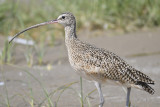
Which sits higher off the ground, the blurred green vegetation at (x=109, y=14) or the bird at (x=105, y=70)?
the blurred green vegetation at (x=109, y=14)

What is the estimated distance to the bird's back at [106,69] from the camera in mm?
4773

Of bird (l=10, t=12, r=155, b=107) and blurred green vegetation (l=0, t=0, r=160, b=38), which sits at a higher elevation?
blurred green vegetation (l=0, t=0, r=160, b=38)

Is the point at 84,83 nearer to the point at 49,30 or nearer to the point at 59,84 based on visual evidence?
the point at 59,84

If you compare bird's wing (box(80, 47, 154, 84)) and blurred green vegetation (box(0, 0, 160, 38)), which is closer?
bird's wing (box(80, 47, 154, 84))

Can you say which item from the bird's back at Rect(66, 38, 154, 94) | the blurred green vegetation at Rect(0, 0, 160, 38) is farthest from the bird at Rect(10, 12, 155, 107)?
the blurred green vegetation at Rect(0, 0, 160, 38)

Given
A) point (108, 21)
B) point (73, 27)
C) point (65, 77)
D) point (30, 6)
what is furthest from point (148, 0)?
point (73, 27)

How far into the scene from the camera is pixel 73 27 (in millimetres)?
5352

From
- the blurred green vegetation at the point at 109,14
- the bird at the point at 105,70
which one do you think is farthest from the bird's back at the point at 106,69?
the blurred green vegetation at the point at 109,14

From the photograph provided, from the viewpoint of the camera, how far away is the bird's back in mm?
4773

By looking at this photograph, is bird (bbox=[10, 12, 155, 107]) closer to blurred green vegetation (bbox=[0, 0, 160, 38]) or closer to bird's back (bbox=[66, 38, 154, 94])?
bird's back (bbox=[66, 38, 154, 94])

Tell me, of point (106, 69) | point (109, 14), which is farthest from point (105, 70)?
point (109, 14)

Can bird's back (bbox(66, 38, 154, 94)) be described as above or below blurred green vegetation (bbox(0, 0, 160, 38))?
below

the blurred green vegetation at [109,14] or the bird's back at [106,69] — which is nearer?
the bird's back at [106,69]

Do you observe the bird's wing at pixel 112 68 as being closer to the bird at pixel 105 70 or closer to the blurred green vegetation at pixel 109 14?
the bird at pixel 105 70
